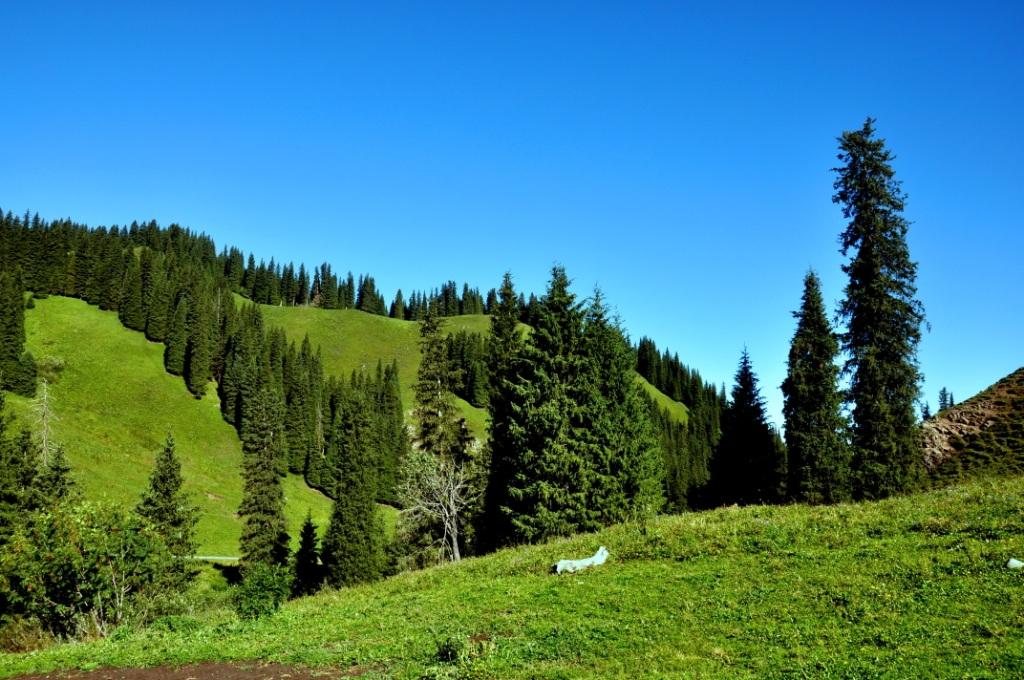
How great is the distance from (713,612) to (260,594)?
45.9ft

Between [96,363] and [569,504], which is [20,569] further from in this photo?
[96,363]

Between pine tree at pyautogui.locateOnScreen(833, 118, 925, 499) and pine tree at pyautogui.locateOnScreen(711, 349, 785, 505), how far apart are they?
18089 mm

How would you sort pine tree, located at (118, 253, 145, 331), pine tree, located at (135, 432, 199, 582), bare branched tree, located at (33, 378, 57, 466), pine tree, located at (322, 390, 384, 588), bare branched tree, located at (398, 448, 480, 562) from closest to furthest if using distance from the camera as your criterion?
1. bare branched tree, located at (398, 448, 480, 562)
2. pine tree, located at (135, 432, 199, 582)
3. pine tree, located at (322, 390, 384, 588)
4. bare branched tree, located at (33, 378, 57, 466)
5. pine tree, located at (118, 253, 145, 331)

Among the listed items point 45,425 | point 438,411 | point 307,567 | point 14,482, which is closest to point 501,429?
point 438,411

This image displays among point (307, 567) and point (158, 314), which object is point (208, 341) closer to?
point (158, 314)

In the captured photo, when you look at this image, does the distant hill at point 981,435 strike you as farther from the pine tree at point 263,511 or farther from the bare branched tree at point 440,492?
the pine tree at point 263,511

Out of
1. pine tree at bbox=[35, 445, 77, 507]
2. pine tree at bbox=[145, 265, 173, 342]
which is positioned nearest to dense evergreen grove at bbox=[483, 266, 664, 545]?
pine tree at bbox=[35, 445, 77, 507]

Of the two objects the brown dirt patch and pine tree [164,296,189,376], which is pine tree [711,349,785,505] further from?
pine tree [164,296,189,376]

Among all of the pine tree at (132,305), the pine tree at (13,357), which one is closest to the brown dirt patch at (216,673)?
the pine tree at (13,357)

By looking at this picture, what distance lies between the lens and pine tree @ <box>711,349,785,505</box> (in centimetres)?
5356

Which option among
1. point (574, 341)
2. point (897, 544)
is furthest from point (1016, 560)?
point (574, 341)

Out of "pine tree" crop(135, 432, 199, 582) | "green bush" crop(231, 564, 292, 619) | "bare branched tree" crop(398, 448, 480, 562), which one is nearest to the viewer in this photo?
"green bush" crop(231, 564, 292, 619)

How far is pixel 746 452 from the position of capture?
178ft

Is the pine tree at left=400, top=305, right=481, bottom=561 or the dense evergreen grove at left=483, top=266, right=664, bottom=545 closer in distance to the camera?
the dense evergreen grove at left=483, top=266, right=664, bottom=545
